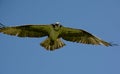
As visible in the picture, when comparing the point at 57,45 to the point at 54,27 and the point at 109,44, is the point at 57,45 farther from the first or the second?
the point at 109,44

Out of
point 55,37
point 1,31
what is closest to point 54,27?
point 55,37

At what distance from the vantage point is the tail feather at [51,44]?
17.6m

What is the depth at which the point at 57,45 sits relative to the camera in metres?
17.7

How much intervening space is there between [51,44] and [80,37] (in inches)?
57.0

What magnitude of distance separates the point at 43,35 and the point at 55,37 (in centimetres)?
60

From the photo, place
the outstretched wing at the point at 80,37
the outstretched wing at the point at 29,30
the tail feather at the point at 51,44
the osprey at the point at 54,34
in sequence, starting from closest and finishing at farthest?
the tail feather at the point at 51,44 → the osprey at the point at 54,34 → the outstretched wing at the point at 29,30 → the outstretched wing at the point at 80,37

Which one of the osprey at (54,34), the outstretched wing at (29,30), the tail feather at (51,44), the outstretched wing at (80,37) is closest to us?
the tail feather at (51,44)

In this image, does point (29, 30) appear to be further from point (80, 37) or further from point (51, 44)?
point (80, 37)

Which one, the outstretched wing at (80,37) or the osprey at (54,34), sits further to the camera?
the outstretched wing at (80,37)

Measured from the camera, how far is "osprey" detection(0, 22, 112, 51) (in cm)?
1778

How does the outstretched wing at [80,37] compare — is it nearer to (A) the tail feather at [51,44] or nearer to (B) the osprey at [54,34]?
(B) the osprey at [54,34]

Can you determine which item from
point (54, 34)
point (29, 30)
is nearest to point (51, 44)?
point (54, 34)

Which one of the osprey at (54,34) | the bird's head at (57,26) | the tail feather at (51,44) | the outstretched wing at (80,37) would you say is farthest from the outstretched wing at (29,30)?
the outstretched wing at (80,37)

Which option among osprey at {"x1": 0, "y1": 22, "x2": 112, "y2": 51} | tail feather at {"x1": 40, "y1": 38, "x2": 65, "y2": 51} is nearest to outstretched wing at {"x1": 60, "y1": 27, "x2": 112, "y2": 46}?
osprey at {"x1": 0, "y1": 22, "x2": 112, "y2": 51}
